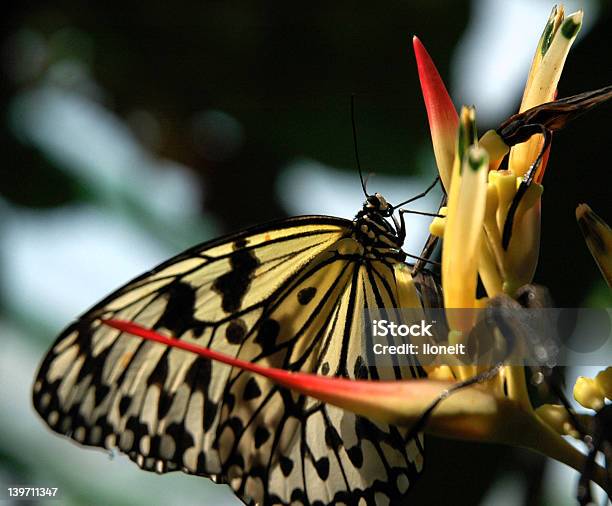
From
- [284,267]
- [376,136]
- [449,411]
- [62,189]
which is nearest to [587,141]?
[376,136]

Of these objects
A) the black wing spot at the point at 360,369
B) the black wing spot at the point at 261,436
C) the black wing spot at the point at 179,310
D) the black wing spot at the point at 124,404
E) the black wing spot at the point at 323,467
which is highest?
the black wing spot at the point at 179,310

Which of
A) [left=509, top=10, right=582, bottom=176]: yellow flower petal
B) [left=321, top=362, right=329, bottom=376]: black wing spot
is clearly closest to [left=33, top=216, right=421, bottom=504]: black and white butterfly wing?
[left=321, top=362, right=329, bottom=376]: black wing spot

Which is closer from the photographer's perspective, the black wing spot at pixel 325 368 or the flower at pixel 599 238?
the flower at pixel 599 238

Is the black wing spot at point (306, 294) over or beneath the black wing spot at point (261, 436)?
over

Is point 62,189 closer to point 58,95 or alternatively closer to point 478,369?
point 58,95

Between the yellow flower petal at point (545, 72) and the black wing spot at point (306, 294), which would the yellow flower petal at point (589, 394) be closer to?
the yellow flower petal at point (545, 72)

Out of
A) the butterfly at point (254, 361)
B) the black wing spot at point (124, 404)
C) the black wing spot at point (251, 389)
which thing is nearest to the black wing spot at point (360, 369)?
the butterfly at point (254, 361)
